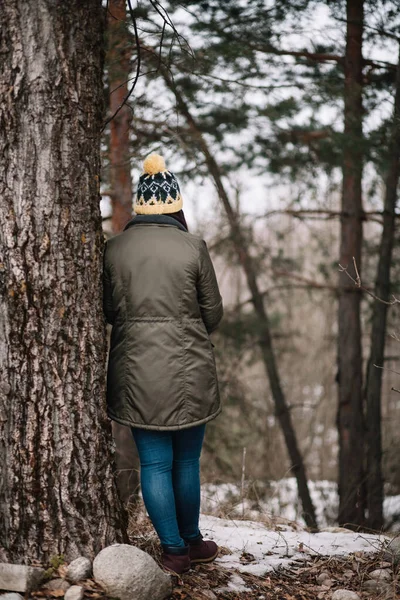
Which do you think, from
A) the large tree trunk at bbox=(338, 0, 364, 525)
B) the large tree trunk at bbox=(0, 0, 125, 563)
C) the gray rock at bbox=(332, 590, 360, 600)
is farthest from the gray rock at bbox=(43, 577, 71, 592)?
the large tree trunk at bbox=(338, 0, 364, 525)

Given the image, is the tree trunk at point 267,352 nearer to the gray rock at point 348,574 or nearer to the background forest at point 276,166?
the background forest at point 276,166

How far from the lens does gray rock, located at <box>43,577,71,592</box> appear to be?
110 inches

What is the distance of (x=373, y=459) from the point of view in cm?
745

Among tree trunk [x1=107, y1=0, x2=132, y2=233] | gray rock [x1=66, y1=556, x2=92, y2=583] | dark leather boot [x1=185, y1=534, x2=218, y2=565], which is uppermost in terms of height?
tree trunk [x1=107, y1=0, x2=132, y2=233]

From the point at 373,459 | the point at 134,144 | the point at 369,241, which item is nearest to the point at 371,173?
the point at 369,241

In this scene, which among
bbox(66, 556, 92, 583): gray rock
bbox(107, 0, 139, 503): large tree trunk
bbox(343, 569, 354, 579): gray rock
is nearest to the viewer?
bbox(66, 556, 92, 583): gray rock

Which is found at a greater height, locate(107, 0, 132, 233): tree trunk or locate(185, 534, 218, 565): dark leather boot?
locate(107, 0, 132, 233): tree trunk

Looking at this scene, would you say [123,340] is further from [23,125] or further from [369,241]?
[369,241]

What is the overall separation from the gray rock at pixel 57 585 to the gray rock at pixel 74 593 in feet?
0.18

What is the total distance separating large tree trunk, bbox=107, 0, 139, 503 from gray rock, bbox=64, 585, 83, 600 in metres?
2.31

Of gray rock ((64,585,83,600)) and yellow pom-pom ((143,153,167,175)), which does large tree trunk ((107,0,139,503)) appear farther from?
gray rock ((64,585,83,600))

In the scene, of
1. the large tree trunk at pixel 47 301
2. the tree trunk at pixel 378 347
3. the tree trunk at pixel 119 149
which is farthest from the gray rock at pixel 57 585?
the tree trunk at pixel 378 347

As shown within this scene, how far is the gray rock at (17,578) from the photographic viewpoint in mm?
2695

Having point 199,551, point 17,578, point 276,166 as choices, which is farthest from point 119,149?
point 17,578
